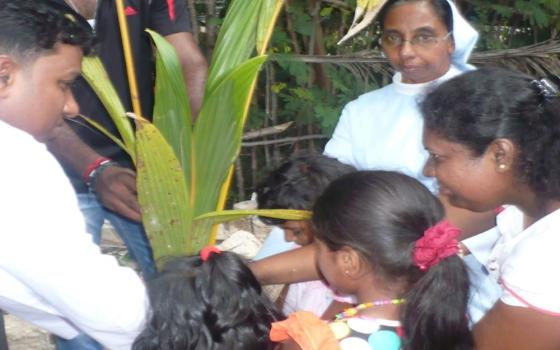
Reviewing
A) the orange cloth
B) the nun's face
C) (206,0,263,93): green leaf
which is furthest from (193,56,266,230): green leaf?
the nun's face

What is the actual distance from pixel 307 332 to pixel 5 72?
71 centimetres

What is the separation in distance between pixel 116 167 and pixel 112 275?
2.61ft

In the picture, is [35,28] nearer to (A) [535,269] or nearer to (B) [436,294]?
(B) [436,294]

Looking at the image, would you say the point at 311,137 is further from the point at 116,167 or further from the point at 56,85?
the point at 56,85

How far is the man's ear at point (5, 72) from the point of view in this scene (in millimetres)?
1382

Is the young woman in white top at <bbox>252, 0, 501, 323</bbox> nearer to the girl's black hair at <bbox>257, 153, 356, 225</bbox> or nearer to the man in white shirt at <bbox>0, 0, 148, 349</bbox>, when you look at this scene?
the girl's black hair at <bbox>257, 153, 356, 225</bbox>

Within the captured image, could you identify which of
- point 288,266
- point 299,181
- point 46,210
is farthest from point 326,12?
point 46,210

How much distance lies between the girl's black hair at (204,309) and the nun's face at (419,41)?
3.02ft

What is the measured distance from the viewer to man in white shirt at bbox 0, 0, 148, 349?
3.97 ft

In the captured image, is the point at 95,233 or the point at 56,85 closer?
the point at 56,85

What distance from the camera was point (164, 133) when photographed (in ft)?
6.25

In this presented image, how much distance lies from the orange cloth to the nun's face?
0.99 metres

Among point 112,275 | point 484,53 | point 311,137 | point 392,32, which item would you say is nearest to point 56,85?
point 112,275

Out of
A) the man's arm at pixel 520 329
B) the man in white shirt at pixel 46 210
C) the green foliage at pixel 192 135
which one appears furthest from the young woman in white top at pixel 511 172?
the man in white shirt at pixel 46 210
